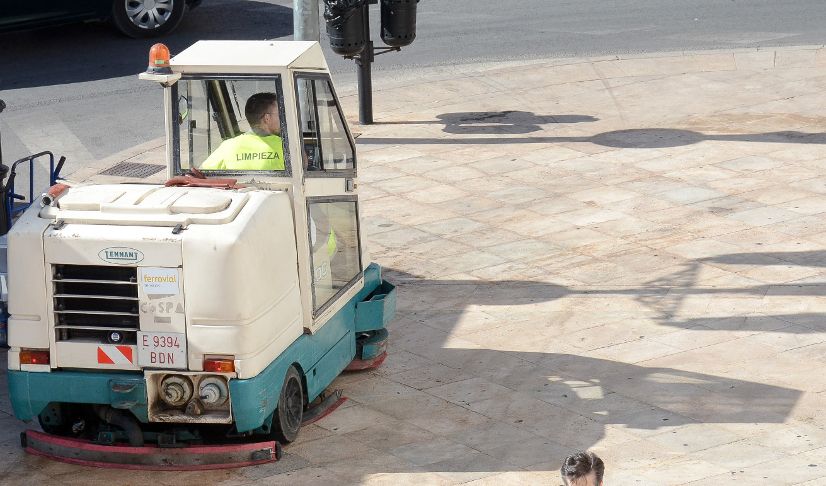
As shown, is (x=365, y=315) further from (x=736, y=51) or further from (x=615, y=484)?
(x=736, y=51)

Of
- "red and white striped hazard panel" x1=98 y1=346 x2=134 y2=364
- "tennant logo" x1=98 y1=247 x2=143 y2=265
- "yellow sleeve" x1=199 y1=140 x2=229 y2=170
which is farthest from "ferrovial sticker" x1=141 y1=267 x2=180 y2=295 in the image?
"yellow sleeve" x1=199 y1=140 x2=229 y2=170

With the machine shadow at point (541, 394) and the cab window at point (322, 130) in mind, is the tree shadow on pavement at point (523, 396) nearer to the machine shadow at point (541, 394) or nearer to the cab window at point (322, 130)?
the machine shadow at point (541, 394)

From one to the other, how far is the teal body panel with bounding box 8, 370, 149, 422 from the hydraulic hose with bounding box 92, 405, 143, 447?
140 mm

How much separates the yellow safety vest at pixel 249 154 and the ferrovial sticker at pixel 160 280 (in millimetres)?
1074

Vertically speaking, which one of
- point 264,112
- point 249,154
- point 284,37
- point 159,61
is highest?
point 159,61

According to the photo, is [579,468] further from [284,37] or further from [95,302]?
[284,37]

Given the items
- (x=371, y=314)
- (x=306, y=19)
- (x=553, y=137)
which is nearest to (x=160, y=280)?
(x=371, y=314)

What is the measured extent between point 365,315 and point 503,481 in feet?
6.19

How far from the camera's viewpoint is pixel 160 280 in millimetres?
6477

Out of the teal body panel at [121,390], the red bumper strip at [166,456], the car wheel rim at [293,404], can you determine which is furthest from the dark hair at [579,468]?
the car wheel rim at [293,404]

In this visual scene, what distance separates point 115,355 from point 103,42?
12.1m

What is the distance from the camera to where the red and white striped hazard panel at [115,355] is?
21.8 feet

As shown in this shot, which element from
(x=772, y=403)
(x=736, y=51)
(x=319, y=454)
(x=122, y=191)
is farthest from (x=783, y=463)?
(x=736, y=51)

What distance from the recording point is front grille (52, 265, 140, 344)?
661 cm
